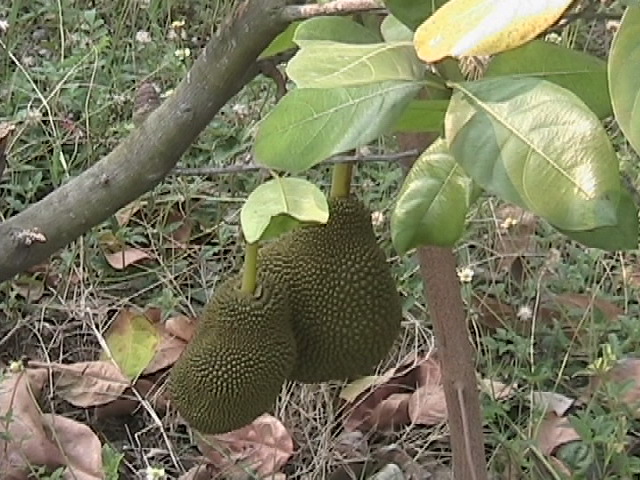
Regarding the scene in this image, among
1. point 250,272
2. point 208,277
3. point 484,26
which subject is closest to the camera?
point 484,26

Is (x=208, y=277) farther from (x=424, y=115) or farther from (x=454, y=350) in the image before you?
(x=424, y=115)

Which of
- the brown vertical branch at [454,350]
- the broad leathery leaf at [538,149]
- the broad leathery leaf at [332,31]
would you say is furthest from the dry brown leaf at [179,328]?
the broad leathery leaf at [538,149]

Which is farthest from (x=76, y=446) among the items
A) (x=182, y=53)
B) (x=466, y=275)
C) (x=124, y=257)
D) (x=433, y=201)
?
(x=433, y=201)

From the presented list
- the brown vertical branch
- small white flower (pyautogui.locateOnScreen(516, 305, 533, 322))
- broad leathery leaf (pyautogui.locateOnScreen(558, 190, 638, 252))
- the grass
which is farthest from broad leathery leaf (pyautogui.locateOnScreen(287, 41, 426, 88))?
small white flower (pyautogui.locateOnScreen(516, 305, 533, 322))

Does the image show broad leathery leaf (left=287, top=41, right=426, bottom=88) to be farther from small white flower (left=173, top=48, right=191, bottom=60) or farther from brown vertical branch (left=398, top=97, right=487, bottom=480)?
small white flower (left=173, top=48, right=191, bottom=60)

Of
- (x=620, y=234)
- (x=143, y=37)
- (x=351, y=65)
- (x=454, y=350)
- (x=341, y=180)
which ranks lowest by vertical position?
(x=143, y=37)

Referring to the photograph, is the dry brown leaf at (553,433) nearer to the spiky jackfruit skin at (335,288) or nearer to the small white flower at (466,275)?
the small white flower at (466,275)

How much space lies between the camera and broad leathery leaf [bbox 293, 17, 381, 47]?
45 centimetres

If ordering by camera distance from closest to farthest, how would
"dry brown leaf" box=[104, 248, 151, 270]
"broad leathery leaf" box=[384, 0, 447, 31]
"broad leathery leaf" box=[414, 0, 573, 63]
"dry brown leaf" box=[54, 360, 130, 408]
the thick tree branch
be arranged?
"broad leathery leaf" box=[414, 0, 573, 63] < "broad leathery leaf" box=[384, 0, 447, 31] < the thick tree branch < "dry brown leaf" box=[54, 360, 130, 408] < "dry brown leaf" box=[104, 248, 151, 270]

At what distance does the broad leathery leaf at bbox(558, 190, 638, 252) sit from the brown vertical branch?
0.25 meters

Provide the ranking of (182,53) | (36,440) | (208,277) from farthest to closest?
(182,53) → (208,277) → (36,440)

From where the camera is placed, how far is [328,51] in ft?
1.19

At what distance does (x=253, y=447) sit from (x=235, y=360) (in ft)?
1.44

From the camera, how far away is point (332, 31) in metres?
0.46
